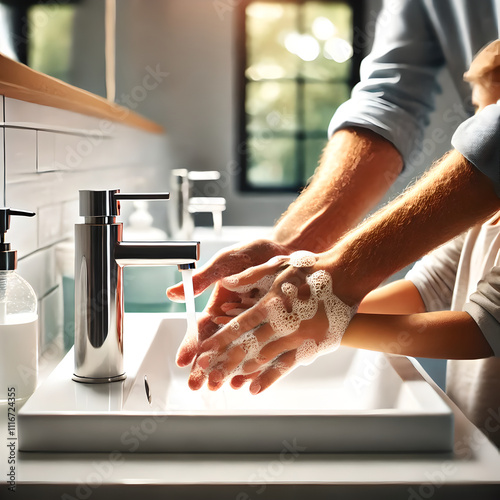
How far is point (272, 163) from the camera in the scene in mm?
3062

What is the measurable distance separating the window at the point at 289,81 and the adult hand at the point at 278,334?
2401 millimetres

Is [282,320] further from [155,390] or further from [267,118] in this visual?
[267,118]

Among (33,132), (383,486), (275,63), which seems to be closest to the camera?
(383,486)

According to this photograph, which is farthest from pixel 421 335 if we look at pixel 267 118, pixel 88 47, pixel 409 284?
pixel 267 118

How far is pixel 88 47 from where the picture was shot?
5.49 ft

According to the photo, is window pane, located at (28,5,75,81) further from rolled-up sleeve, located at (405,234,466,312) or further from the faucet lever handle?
rolled-up sleeve, located at (405,234,466,312)

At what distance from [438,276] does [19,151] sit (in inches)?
26.6

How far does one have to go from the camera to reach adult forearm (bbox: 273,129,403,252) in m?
0.94

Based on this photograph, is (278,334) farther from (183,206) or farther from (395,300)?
(183,206)

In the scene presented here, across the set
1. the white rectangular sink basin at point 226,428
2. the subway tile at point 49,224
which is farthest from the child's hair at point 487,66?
the subway tile at point 49,224

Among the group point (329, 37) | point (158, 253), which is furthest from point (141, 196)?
point (329, 37)

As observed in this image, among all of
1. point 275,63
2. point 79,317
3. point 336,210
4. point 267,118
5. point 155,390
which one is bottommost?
point 155,390

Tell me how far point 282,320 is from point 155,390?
0.69 feet

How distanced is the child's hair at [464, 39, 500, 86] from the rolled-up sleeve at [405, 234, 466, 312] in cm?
25
